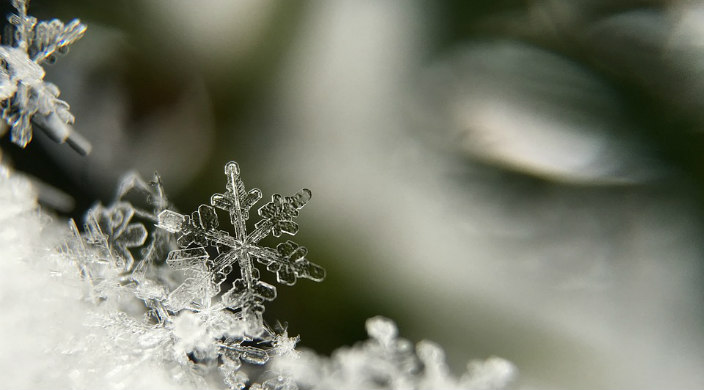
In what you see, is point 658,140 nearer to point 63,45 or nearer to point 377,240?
point 377,240

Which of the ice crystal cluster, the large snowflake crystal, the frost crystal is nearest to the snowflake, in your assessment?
the ice crystal cluster

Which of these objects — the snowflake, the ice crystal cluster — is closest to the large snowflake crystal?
the ice crystal cluster

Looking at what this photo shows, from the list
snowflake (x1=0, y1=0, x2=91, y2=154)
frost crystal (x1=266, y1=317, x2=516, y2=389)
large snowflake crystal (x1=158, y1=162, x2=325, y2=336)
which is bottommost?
frost crystal (x1=266, y1=317, x2=516, y2=389)

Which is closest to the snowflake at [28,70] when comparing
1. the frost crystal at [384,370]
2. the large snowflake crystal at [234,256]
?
the large snowflake crystal at [234,256]

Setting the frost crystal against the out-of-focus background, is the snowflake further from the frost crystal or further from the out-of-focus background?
the frost crystal

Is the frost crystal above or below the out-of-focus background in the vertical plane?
below

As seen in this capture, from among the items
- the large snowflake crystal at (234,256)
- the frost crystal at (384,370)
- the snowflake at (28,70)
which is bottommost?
the frost crystal at (384,370)

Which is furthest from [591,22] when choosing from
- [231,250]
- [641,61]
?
[231,250]

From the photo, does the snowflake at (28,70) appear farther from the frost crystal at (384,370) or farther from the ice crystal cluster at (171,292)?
the frost crystal at (384,370)
